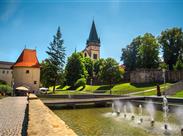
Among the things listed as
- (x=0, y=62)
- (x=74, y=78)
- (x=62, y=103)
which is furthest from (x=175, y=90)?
(x=0, y=62)

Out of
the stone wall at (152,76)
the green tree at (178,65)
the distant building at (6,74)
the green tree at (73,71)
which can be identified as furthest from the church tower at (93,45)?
the green tree at (178,65)

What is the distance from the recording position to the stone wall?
5309cm

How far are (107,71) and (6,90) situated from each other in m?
25.5

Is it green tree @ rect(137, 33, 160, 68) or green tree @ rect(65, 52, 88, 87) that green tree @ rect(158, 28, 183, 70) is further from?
green tree @ rect(65, 52, 88, 87)

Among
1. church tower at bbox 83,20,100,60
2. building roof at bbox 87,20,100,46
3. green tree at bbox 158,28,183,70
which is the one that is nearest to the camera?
green tree at bbox 158,28,183,70

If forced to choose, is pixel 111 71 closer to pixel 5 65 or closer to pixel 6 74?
pixel 6 74

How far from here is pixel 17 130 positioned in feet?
34.1

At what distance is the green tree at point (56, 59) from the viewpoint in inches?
2242

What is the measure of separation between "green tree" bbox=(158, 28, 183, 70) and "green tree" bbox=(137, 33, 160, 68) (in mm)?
2336

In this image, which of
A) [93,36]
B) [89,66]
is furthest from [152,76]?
[93,36]

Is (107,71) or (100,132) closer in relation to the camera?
(100,132)

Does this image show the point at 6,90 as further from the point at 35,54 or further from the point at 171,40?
the point at 171,40

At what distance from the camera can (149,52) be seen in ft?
202

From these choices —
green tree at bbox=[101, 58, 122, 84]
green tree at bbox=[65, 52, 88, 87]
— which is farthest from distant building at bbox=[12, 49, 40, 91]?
green tree at bbox=[101, 58, 122, 84]
